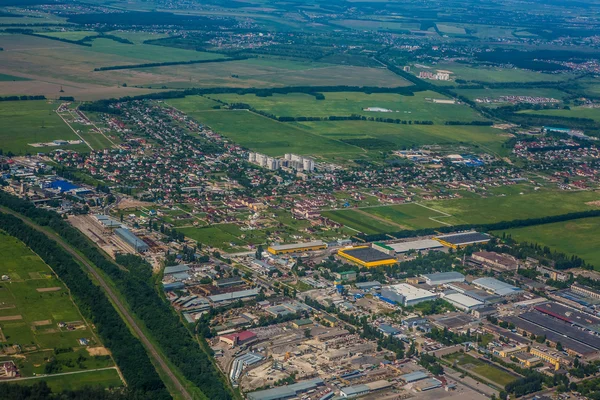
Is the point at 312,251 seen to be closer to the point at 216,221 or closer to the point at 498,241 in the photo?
the point at 216,221

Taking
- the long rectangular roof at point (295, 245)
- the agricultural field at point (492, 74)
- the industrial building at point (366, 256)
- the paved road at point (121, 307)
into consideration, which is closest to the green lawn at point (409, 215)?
the industrial building at point (366, 256)

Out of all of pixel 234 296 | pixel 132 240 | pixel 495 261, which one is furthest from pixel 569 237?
pixel 132 240

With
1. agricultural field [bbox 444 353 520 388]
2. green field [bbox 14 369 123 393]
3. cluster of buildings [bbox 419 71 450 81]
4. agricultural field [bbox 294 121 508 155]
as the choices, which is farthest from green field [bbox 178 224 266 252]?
cluster of buildings [bbox 419 71 450 81]

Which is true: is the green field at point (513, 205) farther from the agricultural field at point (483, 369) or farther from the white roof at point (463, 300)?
the agricultural field at point (483, 369)

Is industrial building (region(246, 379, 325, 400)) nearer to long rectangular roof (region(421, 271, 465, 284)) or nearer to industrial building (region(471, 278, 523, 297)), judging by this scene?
long rectangular roof (region(421, 271, 465, 284))

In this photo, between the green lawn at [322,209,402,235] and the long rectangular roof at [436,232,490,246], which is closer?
the long rectangular roof at [436,232,490,246]

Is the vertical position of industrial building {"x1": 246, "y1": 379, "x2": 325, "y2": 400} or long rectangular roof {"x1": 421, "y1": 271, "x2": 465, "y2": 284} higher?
long rectangular roof {"x1": 421, "y1": 271, "x2": 465, "y2": 284}

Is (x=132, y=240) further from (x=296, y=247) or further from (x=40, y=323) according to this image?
(x=40, y=323)
